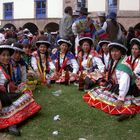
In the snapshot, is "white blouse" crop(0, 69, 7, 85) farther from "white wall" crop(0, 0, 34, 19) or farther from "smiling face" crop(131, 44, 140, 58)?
"white wall" crop(0, 0, 34, 19)

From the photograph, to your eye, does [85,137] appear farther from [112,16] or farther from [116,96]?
[112,16]

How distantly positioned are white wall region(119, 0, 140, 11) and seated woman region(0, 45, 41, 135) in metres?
19.2

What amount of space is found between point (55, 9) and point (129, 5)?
7.09 metres

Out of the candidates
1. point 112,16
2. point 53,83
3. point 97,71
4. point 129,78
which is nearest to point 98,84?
point 97,71

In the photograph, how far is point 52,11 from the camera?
30.2 meters

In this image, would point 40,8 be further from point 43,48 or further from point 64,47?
point 43,48

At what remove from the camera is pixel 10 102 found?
5.86 metres

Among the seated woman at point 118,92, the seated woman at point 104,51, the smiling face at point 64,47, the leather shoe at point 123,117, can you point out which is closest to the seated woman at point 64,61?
the smiling face at point 64,47

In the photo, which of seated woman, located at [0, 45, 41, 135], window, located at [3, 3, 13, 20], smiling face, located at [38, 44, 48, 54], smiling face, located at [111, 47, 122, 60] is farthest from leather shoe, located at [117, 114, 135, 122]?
window, located at [3, 3, 13, 20]

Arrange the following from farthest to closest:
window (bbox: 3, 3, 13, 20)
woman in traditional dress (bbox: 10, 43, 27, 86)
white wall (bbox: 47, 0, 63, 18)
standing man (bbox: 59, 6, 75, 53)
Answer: window (bbox: 3, 3, 13, 20) < white wall (bbox: 47, 0, 63, 18) < standing man (bbox: 59, 6, 75, 53) < woman in traditional dress (bbox: 10, 43, 27, 86)

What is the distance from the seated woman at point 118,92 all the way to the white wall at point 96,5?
20.3 meters

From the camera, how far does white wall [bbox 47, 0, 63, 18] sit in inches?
1156

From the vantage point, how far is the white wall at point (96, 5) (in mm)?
26422

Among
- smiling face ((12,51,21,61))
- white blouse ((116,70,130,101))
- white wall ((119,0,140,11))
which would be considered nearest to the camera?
white blouse ((116,70,130,101))
